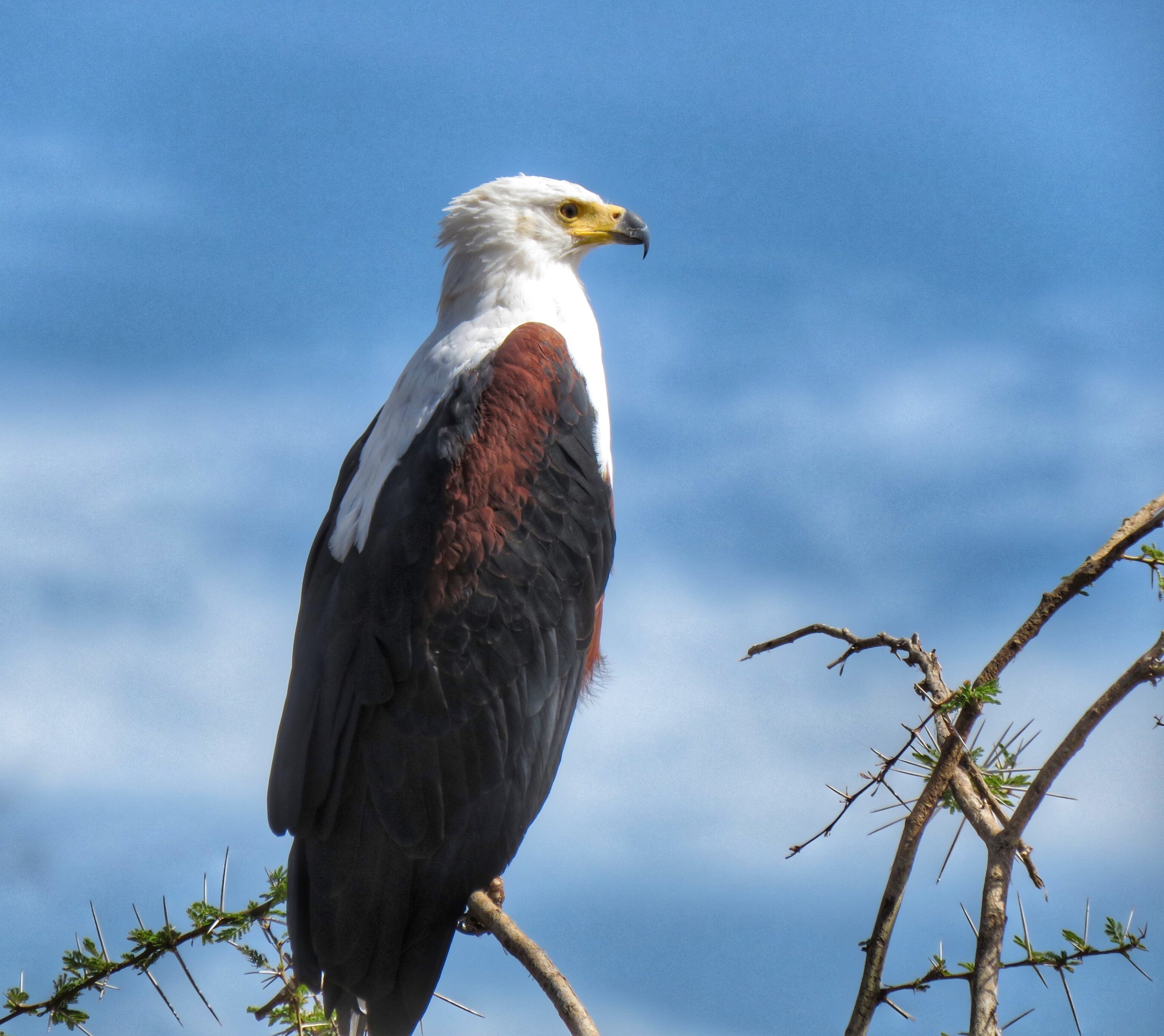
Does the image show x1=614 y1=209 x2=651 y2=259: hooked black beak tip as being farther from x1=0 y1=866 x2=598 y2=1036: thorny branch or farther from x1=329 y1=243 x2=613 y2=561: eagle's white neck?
x1=0 y1=866 x2=598 y2=1036: thorny branch

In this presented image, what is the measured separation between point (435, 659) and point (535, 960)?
1132 mm

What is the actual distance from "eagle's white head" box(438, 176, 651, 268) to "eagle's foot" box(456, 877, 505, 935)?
2783 mm

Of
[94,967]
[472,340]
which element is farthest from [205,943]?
[472,340]

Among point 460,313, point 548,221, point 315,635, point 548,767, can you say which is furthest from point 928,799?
point 548,221

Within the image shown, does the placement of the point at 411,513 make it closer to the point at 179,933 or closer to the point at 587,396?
the point at 587,396

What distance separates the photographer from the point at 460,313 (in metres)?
4.94

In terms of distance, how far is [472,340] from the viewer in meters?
Answer: 4.61

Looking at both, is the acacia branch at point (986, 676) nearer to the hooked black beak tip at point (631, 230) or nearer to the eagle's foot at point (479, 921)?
the eagle's foot at point (479, 921)

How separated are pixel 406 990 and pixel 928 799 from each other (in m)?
2.13

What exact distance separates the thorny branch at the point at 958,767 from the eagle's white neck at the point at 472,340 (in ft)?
6.86

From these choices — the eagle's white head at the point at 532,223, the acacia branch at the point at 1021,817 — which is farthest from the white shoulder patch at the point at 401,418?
the acacia branch at the point at 1021,817

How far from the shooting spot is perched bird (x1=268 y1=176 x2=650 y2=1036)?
154 inches

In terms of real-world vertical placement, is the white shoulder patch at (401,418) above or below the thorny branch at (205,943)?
above

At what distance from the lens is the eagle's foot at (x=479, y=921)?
13.6 ft
